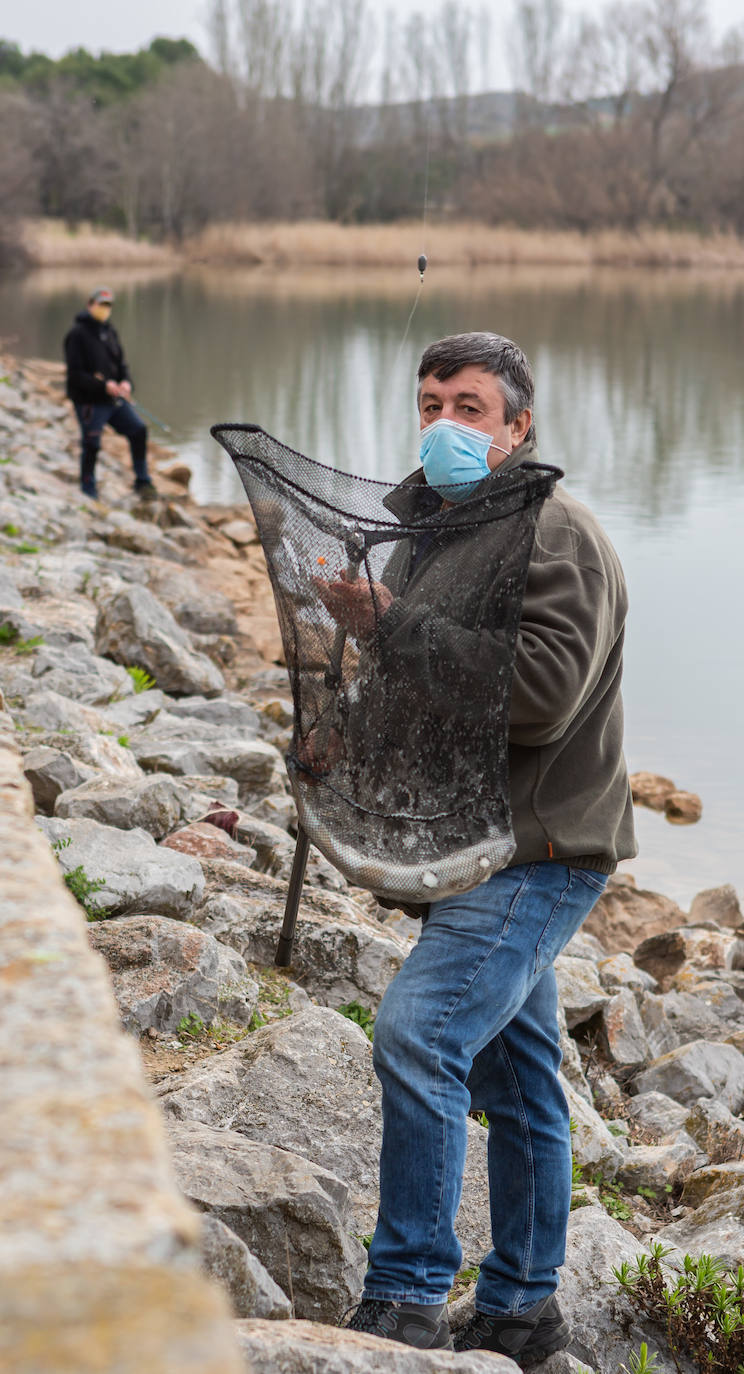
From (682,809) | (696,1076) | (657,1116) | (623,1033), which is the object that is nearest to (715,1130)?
(657,1116)

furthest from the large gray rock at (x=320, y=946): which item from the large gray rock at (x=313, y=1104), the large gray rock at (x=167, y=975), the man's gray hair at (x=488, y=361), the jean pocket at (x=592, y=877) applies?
the man's gray hair at (x=488, y=361)

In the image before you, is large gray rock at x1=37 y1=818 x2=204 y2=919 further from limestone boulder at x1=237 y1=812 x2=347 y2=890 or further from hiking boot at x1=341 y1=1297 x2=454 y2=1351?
hiking boot at x1=341 y1=1297 x2=454 y2=1351

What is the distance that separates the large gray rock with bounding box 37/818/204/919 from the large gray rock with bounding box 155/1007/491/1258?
26.4 inches

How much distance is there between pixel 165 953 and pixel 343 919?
29.8 inches

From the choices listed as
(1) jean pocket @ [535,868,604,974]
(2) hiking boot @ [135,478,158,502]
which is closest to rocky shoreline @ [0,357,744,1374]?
(1) jean pocket @ [535,868,604,974]

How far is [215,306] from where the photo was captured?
3516 centimetres

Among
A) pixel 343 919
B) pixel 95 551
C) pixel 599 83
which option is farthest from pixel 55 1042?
pixel 599 83

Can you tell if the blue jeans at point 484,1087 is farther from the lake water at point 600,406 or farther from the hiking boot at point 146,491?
the hiking boot at point 146,491

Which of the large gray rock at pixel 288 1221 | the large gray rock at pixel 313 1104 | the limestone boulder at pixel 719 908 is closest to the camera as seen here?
the large gray rock at pixel 288 1221

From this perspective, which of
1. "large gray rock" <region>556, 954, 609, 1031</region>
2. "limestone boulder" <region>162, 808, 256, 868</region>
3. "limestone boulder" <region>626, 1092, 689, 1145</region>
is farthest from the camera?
"large gray rock" <region>556, 954, 609, 1031</region>

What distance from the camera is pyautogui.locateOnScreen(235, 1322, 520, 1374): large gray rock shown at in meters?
1.77

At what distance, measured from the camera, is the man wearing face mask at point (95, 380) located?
1177 cm

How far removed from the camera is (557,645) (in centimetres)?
232

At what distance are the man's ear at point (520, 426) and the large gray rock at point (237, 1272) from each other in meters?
1.54
